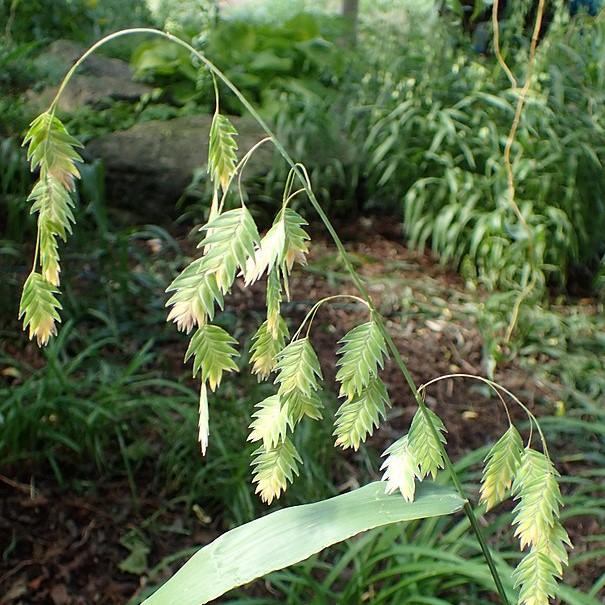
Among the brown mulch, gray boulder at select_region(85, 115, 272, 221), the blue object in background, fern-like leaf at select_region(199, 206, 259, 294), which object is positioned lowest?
the brown mulch

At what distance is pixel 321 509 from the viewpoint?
0.78 meters

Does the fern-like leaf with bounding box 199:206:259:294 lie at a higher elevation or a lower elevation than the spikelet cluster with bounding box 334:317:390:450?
higher

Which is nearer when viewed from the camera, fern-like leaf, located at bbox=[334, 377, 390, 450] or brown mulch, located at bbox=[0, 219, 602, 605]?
fern-like leaf, located at bbox=[334, 377, 390, 450]

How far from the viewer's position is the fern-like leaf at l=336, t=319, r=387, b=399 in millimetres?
705

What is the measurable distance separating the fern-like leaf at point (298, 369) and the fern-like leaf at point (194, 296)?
10 cm

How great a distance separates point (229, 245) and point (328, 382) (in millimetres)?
2130

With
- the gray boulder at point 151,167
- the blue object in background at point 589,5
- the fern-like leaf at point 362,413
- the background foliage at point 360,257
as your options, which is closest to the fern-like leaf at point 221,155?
the fern-like leaf at point 362,413

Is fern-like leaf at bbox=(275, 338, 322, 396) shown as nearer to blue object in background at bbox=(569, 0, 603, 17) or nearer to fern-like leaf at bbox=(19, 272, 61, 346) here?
fern-like leaf at bbox=(19, 272, 61, 346)

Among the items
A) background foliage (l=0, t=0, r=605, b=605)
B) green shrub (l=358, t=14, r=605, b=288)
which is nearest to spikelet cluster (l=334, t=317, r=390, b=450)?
background foliage (l=0, t=0, r=605, b=605)

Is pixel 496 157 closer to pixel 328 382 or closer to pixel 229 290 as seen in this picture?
pixel 328 382

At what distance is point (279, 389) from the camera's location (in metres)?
0.68

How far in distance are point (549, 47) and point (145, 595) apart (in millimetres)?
2937

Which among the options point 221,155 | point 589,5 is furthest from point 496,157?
point 221,155

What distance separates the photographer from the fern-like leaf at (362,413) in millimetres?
737
